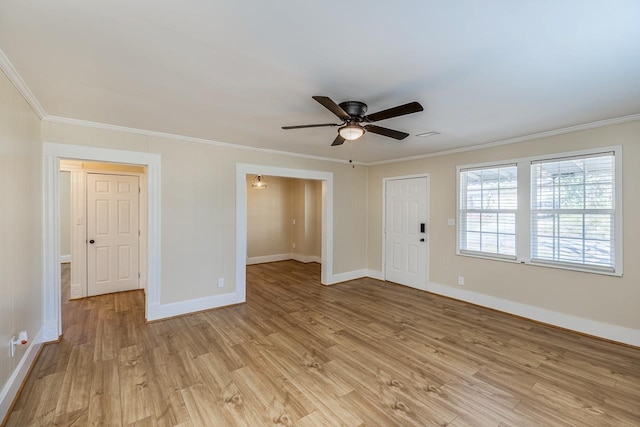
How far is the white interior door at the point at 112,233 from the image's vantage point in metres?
4.63

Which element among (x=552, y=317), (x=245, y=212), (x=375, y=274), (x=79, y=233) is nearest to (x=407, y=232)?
(x=375, y=274)

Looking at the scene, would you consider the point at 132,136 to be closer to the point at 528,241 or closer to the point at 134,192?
the point at 134,192

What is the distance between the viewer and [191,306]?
3.96 meters

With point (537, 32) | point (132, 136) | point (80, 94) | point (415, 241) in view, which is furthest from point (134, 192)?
point (537, 32)

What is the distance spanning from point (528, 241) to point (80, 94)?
5.30 meters

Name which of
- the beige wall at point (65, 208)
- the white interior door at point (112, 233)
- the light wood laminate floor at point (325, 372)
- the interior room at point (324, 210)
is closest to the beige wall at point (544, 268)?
the interior room at point (324, 210)

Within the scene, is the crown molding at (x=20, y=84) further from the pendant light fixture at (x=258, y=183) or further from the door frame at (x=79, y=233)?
the pendant light fixture at (x=258, y=183)

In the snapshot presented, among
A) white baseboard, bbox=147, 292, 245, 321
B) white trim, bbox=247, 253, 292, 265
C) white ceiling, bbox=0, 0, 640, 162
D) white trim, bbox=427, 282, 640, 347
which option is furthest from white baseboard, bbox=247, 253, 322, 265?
white ceiling, bbox=0, 0, 640, 162

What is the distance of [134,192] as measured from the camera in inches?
195

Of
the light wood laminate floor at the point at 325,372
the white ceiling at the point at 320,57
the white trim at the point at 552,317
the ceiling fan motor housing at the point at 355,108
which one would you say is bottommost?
the light wood laminate floor at the point at 325,372

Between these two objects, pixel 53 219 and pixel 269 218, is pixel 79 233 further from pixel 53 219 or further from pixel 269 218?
pixel 269 218

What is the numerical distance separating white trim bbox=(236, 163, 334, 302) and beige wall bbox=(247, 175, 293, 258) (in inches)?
99.2

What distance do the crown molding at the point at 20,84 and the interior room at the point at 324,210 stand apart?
36 mm

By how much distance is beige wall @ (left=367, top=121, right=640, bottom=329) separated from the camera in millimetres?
3059
